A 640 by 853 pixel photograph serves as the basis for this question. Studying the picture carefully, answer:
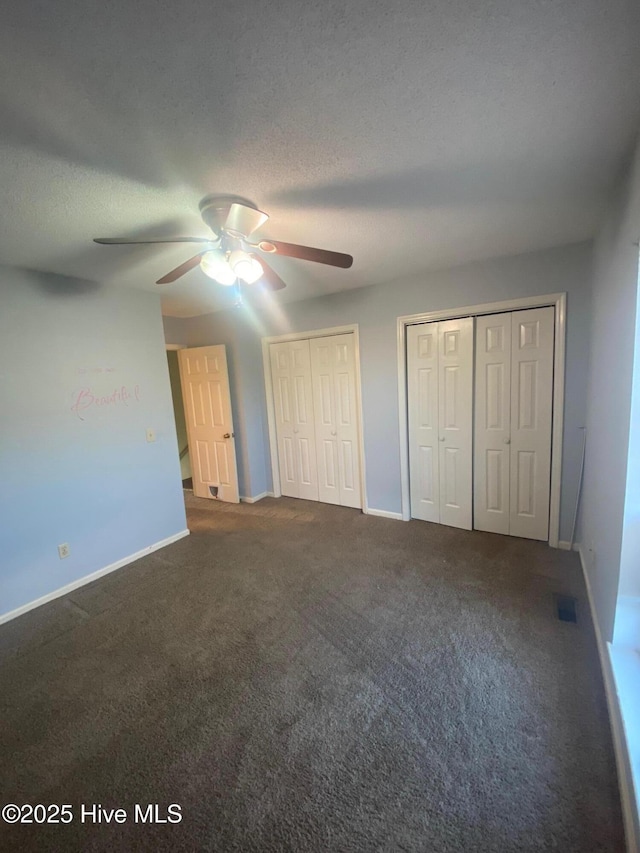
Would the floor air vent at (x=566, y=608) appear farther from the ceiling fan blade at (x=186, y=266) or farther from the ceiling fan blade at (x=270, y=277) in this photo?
the ceiling fan blade at (x=186, y=266)

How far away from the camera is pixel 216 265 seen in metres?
1.84

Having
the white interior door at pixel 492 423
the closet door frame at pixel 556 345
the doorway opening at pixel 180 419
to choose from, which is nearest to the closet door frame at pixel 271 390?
the closet door frame at pixel 556 345

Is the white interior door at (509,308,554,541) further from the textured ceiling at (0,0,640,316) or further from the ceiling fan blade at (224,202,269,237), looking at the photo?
the ceiling fan blade at (224,202,269,237)

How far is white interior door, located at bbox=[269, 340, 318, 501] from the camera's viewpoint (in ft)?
13.4

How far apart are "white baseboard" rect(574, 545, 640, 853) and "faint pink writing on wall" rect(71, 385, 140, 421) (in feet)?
11.4

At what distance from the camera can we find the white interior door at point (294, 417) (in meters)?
4.09

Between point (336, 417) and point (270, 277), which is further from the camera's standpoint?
point (336, 417)

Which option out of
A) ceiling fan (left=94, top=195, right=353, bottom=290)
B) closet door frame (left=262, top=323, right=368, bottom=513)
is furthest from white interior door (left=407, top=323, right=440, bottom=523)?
ceiling fan (left=94, top=195, right=353, bottom=290)

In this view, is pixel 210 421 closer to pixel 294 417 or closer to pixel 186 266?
pixel 294 417

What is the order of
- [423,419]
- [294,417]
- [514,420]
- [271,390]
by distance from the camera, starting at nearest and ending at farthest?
[514,420], [423,419], [294,417], [271,390]

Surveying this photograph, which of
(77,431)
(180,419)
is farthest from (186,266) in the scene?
(180,419)

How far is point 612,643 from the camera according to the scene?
155 centimetres

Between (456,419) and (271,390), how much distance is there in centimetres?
223

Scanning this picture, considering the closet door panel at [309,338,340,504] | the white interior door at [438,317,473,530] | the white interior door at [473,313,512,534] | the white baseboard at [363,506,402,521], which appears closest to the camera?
the white interior door at [473,313,512,534]
